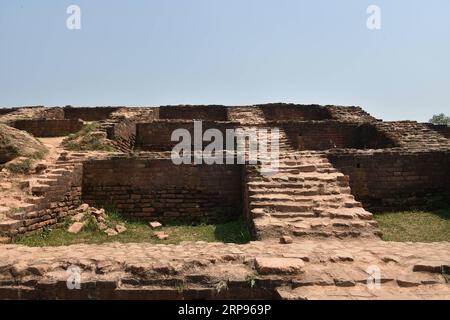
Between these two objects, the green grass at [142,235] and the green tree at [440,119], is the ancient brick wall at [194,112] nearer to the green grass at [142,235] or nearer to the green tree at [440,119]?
the green grass at [142,235]

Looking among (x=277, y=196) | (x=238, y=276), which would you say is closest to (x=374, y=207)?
(x=277, y=196)

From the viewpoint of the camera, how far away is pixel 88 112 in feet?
57.9

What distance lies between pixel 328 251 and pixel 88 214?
4.94 m

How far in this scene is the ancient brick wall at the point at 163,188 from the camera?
746cm

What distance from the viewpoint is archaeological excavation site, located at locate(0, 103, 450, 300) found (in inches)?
132

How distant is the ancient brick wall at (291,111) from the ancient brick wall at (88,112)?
7.63m

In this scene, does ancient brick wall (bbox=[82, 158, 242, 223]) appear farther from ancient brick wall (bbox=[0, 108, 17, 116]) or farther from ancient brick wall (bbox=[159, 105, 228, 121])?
ancient brick wall (bbox=[0, 108, 17, 116])

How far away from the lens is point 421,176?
25.2 feet

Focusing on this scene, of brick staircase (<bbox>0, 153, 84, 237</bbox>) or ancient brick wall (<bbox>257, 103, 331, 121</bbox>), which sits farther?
ancient brick wall (<bbox>257, 103, 331, 121</bbox>)

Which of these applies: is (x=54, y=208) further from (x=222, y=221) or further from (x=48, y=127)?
(x=48, y=127)

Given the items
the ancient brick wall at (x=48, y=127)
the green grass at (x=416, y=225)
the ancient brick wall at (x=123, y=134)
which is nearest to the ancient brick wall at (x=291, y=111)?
the ancient brick wall at (x=123, y=134)

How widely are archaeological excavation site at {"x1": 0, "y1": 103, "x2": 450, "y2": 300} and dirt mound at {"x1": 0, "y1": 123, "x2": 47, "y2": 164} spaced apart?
31 millimetres

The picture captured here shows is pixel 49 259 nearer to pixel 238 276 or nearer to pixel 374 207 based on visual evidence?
pixel 238 276

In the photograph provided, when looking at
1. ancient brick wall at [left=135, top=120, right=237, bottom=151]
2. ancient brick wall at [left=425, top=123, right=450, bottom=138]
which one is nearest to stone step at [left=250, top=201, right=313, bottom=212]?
ancient brick wall at [left=135, top=120, right=237, bottom=151]
